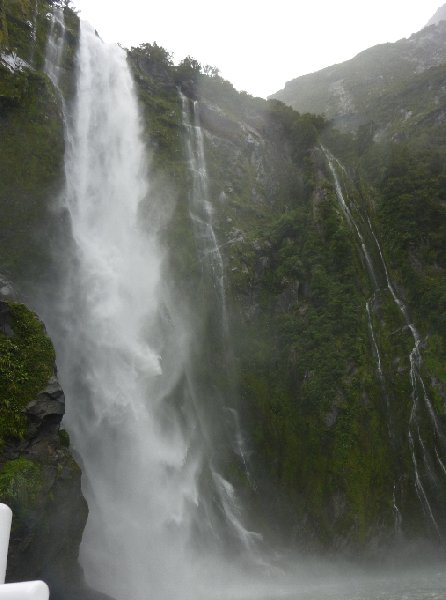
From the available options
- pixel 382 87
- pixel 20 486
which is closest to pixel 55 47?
pixel 20 486

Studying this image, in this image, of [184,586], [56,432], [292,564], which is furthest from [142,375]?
[292,564]

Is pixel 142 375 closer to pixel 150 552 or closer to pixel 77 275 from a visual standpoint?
pixel 77 275

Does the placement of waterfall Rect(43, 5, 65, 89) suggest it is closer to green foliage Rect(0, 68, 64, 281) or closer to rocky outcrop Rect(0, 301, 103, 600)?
green foliage Rect(0, 68, 64, 281)

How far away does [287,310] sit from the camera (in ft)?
66.4

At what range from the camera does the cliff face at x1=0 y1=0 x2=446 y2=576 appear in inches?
615

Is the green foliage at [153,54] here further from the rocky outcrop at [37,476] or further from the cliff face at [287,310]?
the rocky outcrop at [37,476]

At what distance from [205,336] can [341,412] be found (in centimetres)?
624

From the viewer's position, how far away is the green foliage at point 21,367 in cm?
1141

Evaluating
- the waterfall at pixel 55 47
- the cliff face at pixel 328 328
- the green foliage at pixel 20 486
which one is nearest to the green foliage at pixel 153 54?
the cliff face at pixel 328 328

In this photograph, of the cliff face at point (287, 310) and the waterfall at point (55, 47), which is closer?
the cliff face at point (287, 310)

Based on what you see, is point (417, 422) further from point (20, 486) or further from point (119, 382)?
point (20, 486)

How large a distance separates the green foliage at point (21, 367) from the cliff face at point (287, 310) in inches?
5.9

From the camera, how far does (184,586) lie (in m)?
14.2

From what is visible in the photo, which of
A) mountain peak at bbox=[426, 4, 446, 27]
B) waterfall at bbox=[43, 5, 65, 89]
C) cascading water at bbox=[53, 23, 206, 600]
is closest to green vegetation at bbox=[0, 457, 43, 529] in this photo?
cascading water at bbox=[53, 23, 206, 600]
